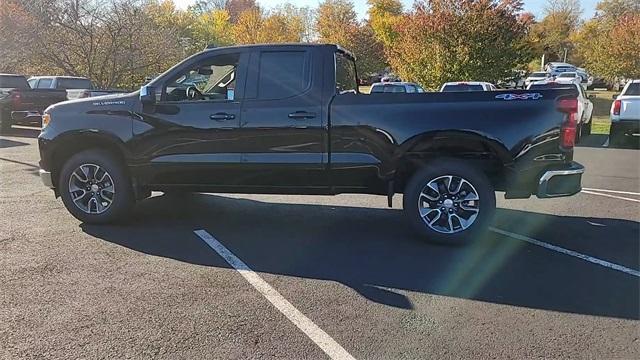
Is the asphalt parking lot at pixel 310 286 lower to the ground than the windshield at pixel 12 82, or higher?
lower

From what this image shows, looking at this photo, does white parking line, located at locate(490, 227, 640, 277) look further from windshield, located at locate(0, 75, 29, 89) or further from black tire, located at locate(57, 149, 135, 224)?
windshield, located at locate(0, 75, 29, 89)

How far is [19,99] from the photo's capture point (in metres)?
17.6

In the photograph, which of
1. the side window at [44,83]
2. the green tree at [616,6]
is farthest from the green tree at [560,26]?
the side window at [44,83]

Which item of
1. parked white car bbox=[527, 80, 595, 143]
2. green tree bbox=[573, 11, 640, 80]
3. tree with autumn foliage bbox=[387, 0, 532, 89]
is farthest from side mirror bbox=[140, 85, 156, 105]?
green tree bbox=[573, 11, 640, 80]

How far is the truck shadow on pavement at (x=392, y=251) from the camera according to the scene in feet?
14.3

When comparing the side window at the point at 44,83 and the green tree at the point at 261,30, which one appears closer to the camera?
the side window at the point at 44,83

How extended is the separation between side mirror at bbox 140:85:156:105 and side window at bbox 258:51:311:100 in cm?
116

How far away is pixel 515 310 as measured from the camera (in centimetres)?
404

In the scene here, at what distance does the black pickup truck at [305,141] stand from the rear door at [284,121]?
1 cm

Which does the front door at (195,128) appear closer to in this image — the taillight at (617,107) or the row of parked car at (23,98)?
the row of parked car at (23,98)

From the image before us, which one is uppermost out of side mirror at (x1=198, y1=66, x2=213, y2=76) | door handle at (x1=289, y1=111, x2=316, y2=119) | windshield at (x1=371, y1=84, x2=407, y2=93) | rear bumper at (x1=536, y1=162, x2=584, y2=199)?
side mirror at (x1=198, y1=66, x2=213, y2=76)

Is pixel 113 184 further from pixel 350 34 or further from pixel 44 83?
pixel 350 34

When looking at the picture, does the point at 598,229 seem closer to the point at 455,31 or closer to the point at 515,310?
the point at 515,310

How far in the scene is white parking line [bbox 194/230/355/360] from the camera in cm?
346
